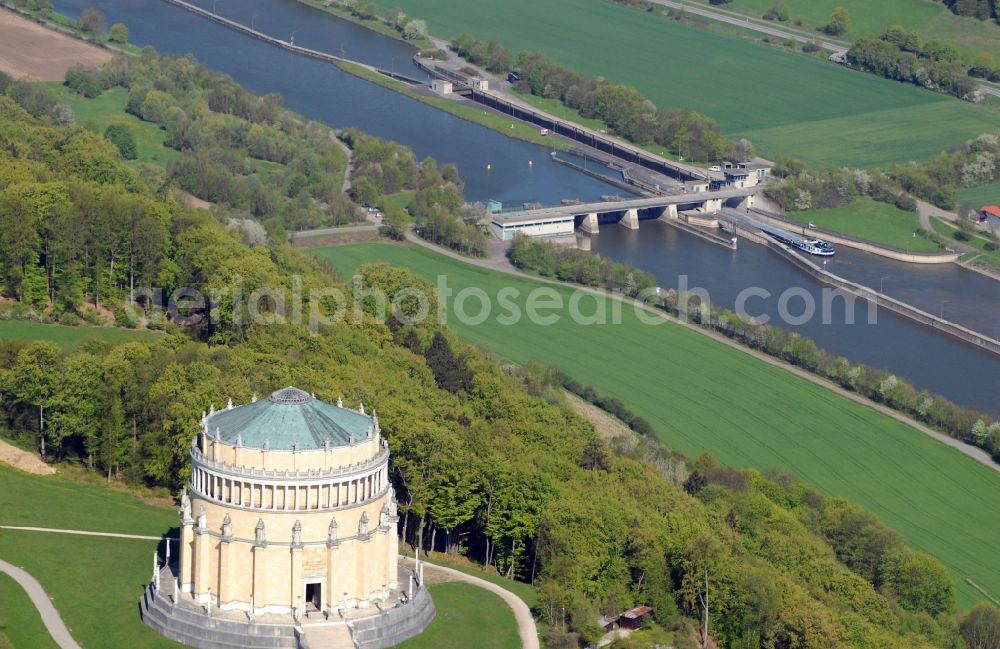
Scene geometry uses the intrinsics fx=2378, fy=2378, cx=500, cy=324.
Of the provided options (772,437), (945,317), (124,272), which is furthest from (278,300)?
(945,317)

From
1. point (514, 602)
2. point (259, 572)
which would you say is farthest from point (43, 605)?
point (514, 602)

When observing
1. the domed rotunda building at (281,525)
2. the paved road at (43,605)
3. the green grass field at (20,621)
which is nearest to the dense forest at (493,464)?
the domed rotunda building at (281,525)

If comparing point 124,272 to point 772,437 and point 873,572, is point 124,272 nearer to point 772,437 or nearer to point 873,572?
point 772,437

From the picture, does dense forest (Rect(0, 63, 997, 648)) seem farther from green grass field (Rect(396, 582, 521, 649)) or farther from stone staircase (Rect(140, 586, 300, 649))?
stone staircase (Rect(140, 586, 300, 649))

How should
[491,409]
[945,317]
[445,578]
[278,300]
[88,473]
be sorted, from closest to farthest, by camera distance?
[445,578] < [88,473] < [491,409] < [278,300] < [945,317]

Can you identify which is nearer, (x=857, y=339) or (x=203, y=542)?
(x=203, y=542)

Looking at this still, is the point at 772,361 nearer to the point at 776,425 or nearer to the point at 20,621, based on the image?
the point at 776,425

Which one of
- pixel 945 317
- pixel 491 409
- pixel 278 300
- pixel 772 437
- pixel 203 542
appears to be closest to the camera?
pixel 203 542
